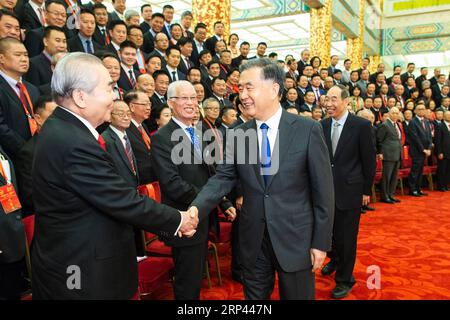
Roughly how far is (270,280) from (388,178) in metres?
5.57

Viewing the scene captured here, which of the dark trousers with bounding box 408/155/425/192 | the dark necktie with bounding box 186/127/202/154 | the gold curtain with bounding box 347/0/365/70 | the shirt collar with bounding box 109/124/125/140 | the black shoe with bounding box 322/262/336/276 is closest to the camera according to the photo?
Result: the dark necktie with bounding box 186/127/202/154

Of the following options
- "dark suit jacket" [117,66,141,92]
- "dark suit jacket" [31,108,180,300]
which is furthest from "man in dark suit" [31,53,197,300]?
"dark suit jacket" [117,66,141,92]

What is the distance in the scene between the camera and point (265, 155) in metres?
1.75

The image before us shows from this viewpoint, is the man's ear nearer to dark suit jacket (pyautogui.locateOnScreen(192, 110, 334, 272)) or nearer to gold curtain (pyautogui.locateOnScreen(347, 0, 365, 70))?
dark suit jacket (pyautogui.locateOnScreen(192, 110, 334, 272))

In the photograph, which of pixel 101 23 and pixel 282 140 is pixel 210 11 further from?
pixel 282 140

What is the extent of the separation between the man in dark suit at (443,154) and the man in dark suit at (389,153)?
5.05 feet

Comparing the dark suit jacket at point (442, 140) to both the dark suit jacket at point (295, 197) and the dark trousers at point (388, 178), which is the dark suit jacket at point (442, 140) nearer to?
the dark trousers at point (388, 178)

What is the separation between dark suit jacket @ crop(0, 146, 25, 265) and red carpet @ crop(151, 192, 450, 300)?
1204 millimetres

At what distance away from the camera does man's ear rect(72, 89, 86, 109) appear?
140 cm

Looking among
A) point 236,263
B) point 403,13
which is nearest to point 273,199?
point 236,263

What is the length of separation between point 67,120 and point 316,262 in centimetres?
129

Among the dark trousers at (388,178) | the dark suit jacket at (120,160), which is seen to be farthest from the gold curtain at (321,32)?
the dark suit jacket at (120,160)

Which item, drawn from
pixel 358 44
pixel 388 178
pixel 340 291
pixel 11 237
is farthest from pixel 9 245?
pixel 358 44

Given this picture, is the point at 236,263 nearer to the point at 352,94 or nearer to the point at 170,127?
the point at 170,127
